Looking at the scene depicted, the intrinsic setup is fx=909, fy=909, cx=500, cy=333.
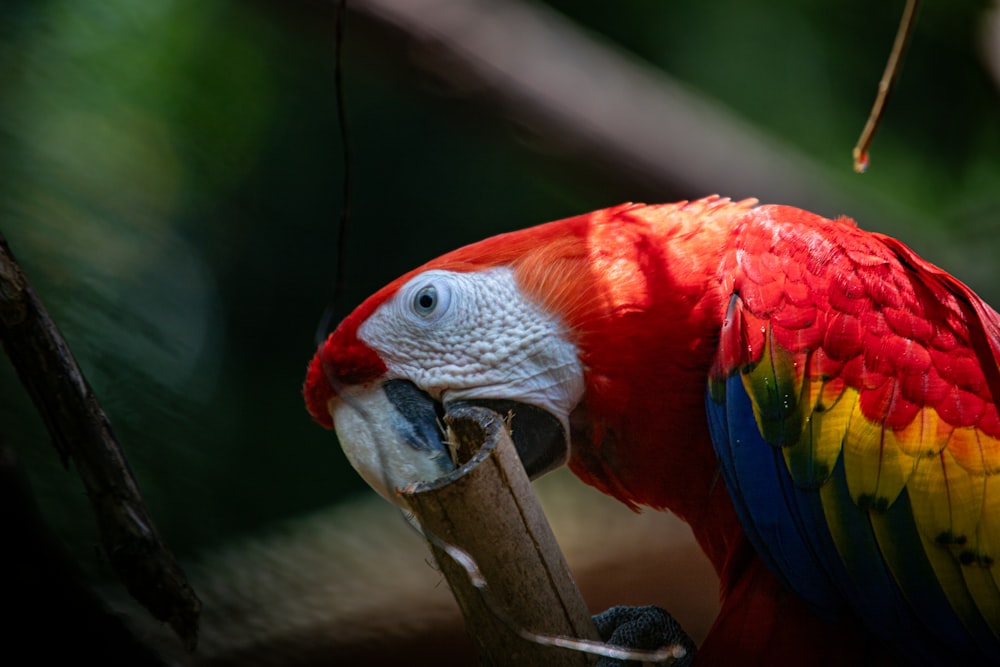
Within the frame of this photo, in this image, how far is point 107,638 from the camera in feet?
3.29

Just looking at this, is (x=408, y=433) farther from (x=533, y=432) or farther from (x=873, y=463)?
(x=873, y=463)

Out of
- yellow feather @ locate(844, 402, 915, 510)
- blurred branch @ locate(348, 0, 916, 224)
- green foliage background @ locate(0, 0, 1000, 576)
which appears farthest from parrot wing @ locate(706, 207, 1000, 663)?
blurred branch @ locate(348, 0, 916, 224)

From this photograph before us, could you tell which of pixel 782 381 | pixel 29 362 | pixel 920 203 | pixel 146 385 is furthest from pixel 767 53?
pixel 29 362

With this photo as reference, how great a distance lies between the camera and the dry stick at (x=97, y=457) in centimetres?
109

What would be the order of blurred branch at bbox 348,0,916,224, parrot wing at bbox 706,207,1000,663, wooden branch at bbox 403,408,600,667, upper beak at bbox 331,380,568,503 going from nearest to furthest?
wooden branch at bbox 403,408,600,667
parrot wing at bbox 706,207,1000,663
upper beak at bbox 331,380,568,503
blurred branch at bbox 348,0,916,224

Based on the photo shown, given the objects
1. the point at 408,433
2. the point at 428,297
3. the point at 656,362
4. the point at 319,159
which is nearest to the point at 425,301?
the point at 428,297

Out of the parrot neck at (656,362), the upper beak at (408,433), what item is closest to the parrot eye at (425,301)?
the upper beak at (408,433)

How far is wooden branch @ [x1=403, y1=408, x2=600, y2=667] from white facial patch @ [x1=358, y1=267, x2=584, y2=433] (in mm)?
373

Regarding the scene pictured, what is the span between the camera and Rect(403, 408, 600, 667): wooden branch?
40.9 inches

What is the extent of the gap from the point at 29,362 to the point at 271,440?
7.71ft

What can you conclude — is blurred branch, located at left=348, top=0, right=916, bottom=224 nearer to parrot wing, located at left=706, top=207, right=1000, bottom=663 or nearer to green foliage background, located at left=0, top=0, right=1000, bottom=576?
green foliage background, located at left=0, top=0, right=1000, bottom=576

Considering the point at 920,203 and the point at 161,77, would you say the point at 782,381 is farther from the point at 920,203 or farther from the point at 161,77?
the point at 920,203

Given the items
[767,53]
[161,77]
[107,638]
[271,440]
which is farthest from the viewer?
[767,53]

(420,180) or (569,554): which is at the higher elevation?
(420,180)
